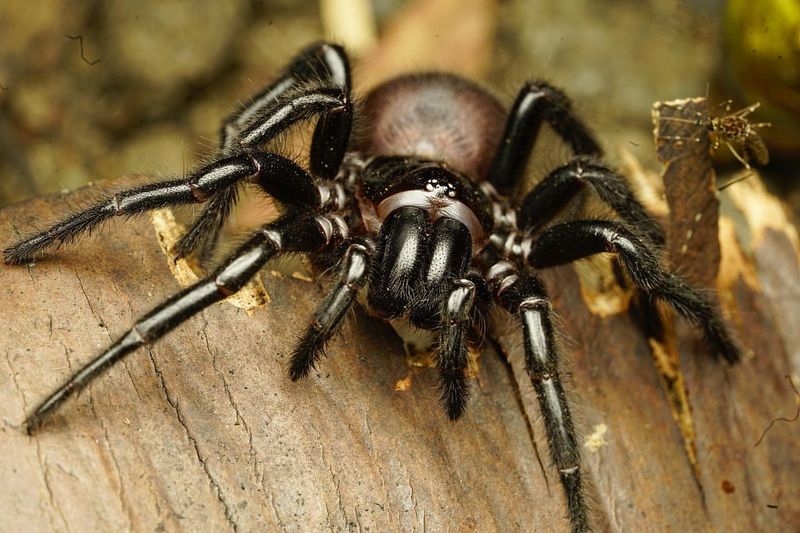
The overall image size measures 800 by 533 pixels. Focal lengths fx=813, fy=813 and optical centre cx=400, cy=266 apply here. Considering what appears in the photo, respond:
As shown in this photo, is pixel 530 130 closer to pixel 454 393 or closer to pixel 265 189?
pixel 265 189

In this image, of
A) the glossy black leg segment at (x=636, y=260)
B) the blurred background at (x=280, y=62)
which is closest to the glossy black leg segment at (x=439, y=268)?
the glossy black leg segment at (x=636, y=260)

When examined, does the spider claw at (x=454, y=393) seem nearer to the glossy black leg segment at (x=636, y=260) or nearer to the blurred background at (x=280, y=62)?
the glossy black leg segment at (x=636, y=260)

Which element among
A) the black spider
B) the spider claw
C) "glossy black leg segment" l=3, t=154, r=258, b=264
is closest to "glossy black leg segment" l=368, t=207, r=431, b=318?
the black spider

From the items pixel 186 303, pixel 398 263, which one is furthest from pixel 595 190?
pixel 186 303

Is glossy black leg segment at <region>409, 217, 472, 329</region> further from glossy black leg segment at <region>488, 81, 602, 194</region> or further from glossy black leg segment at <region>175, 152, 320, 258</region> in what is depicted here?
glossy black leg segment at <region>488, 81, 602, 194</region>

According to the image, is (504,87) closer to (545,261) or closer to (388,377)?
(545,261)

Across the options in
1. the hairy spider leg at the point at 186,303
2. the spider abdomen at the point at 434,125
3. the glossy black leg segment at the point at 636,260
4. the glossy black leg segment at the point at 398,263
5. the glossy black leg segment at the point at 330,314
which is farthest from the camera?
the spider abdomen at the point at 434,125
